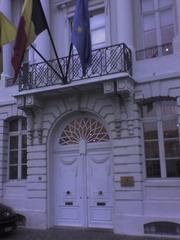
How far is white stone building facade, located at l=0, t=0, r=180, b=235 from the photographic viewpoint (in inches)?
431

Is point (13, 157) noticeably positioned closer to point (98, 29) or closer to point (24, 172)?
point (24, 172)

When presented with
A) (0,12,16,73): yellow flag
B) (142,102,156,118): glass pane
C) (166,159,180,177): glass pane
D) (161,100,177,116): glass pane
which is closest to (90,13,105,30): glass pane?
(0,12,16,73): yellow flag

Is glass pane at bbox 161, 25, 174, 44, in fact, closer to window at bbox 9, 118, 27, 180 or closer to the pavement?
window at bbox 9, 118, 27, 180

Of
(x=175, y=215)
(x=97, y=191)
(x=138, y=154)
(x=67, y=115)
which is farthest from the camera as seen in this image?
(x=67, y=115)

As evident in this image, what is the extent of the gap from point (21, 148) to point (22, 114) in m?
1.29

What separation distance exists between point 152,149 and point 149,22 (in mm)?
4315

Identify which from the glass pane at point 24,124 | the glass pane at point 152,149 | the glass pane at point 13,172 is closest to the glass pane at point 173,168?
the glass pane at point 152,149

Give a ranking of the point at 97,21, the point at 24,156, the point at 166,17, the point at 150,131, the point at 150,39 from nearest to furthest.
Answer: the point at 150,131 → the point at 166,17 → the point at 150,39 → the point at 97,21 → the point at 24,156

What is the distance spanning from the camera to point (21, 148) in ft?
44.8

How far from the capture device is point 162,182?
10.8 m

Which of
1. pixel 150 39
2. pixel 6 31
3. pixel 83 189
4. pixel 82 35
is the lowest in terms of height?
pixel 83 189

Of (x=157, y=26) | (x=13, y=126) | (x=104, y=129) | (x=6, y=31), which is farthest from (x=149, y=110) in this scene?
(x=13, y=126)

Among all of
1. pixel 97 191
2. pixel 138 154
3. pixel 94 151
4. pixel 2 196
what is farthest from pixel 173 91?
pixel 2 196

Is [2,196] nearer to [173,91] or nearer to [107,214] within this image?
[107,214]
